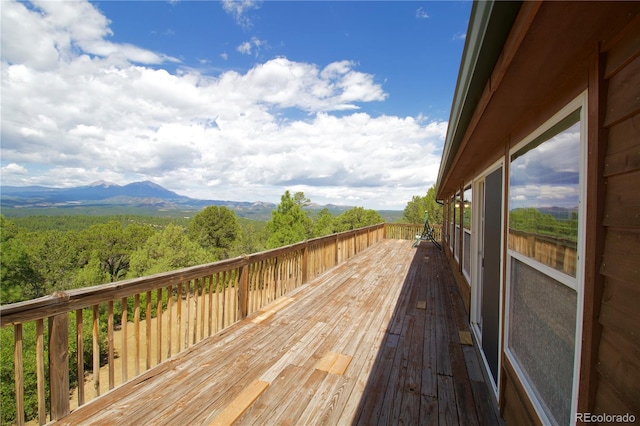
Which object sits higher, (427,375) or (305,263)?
(305,263)

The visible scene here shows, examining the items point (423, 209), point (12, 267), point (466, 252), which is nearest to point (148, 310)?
point (466, 252)

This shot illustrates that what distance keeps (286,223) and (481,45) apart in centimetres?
2214

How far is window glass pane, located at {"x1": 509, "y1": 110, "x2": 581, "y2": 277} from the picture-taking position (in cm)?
119

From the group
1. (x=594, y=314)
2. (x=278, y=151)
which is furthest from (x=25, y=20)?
(x=278, y=151)

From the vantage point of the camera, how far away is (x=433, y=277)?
613cm

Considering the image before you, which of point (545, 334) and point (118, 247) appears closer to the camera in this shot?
point (545, 334)

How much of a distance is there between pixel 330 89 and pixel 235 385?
10.8 metres

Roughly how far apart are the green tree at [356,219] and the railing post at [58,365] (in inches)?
1481

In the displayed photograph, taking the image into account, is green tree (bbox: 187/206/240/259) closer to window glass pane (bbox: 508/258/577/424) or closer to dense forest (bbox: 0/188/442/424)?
dense forest (bbox: 0/188/442/424)

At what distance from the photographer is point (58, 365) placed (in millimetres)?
1829

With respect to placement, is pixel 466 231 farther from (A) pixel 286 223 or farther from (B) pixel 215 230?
(B) pixel 215 230

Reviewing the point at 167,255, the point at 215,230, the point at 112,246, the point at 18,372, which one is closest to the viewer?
the point at 18,372

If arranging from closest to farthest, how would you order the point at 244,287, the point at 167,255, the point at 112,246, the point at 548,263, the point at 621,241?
the point at 621,241, the point at 548,263, the point at 244,287, the point at 167,255, the point at 112,246

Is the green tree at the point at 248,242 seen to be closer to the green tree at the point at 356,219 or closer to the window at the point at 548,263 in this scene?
the green tree at the point at 356,219
